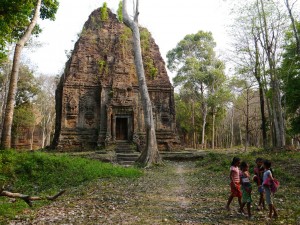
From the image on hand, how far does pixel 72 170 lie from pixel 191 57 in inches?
1208

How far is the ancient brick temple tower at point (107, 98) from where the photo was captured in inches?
1000

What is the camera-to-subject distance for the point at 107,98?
26.2 m

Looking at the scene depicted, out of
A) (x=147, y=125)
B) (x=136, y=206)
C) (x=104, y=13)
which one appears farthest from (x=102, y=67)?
(x=136, y=206)

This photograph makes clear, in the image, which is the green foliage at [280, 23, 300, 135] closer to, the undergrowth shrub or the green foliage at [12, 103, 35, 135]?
the undergrowth shrub

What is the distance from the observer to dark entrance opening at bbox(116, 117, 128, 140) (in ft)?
89.4

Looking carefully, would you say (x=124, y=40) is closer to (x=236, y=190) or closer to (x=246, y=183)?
(x=236, y=190)

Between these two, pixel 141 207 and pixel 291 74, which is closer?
pixel 141 207

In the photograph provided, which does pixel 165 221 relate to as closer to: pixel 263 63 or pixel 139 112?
pixel 263 63

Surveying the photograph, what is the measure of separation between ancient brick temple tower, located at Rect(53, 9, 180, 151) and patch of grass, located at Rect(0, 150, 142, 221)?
11.3m

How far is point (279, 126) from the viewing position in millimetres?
19750

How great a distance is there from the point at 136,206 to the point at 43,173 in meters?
6.95

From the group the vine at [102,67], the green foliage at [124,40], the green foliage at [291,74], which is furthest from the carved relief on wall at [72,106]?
the green foliage at [291,74]

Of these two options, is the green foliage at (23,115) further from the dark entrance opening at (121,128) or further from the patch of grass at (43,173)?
the patch of grass at (43,173)

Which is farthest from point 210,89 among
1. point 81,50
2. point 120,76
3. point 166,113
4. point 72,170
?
point 72,170
